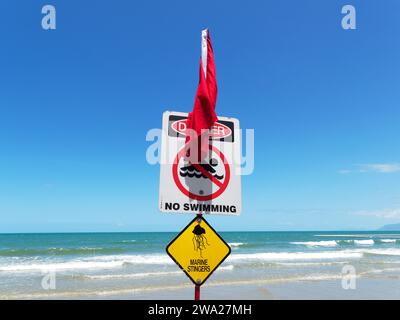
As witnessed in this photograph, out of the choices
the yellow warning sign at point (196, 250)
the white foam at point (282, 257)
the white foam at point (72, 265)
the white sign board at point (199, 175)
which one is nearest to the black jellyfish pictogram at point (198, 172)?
the white sign board at point (199, 175)

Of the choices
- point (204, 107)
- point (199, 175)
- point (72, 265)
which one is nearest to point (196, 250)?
point (199, 175)

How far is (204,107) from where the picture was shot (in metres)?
2.61

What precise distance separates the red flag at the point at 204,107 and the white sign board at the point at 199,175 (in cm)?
11

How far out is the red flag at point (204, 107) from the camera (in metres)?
2.61

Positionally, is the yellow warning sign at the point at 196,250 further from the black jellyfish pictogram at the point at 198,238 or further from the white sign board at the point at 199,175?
the white sign board at the point at 199,175

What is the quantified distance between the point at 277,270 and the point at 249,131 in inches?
665

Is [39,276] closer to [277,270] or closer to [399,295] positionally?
[277,270]

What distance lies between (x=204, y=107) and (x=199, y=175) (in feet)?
1.78

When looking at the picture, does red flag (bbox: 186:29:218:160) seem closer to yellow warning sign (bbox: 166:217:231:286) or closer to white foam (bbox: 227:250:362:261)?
yellow warning sign (bbox: 166:217:231:286)

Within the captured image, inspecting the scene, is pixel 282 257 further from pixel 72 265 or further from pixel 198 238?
pixel 198 238

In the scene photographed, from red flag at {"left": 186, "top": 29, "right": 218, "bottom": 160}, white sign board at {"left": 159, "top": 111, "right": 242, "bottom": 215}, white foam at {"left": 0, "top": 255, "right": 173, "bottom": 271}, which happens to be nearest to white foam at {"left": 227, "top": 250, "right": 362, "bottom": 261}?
white foam at {"left": 0, "top": 255, "right": 173, "bottom": 271}

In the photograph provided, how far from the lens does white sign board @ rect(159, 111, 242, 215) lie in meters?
2.66

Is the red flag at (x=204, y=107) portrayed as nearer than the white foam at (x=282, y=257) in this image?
Yes

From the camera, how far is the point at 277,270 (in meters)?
18.3
